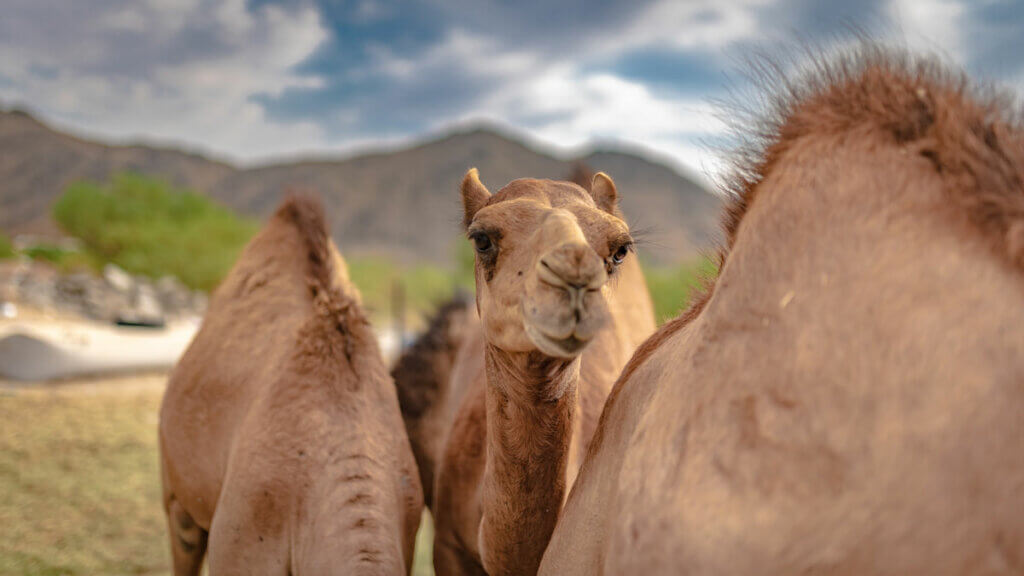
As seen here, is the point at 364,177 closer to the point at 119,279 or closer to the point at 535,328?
the point at 119,279

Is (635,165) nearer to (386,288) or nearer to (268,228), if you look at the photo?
(386,288)

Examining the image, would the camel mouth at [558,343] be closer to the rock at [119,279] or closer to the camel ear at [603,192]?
the camel ear at [603,192]

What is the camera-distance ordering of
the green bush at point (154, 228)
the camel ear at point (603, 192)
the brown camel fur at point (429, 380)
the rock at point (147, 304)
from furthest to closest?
the green bush at point (154, 228) < the rock at point (147, 304) < the brown camel fur at point (429, 380) < the camel ear at point (603, 192)

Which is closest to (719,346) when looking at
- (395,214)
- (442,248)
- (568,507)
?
(568,507)

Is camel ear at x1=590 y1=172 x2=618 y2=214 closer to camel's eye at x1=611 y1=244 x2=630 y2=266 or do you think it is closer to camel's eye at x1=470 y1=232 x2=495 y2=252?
camel's eye at x1=611 y1=244 x2=630 y2=266

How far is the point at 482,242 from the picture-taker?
8.02ft

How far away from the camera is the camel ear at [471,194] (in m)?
2.92

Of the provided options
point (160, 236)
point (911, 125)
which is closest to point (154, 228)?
point (160, 236)

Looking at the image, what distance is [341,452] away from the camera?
3.24 meters

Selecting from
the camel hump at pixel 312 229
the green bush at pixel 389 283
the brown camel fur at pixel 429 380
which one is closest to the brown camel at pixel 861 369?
the camel hump at pixel 312 229

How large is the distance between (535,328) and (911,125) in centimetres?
108

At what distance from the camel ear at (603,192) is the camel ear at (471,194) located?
457mm

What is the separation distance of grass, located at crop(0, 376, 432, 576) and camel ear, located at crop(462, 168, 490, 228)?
176 inches

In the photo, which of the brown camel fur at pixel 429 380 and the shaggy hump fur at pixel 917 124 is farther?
the brown camel fur at pixel 429 380
